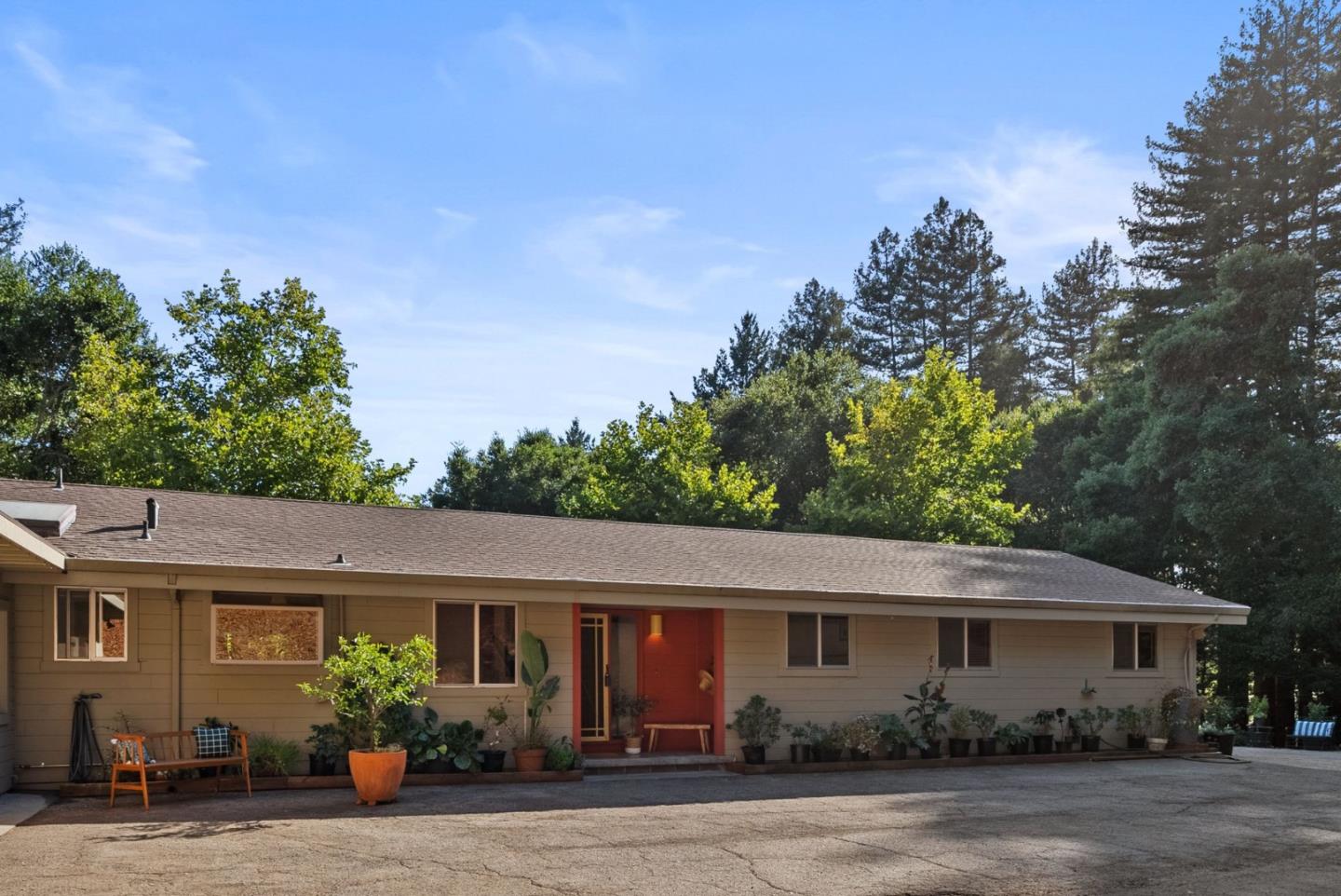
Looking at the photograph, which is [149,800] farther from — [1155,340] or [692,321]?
[692,321]

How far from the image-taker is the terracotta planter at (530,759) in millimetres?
14914

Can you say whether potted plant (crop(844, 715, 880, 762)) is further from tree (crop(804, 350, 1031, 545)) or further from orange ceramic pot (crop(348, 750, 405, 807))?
tree (crop(804, 350, 1031, 545))

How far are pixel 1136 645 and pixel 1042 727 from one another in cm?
262

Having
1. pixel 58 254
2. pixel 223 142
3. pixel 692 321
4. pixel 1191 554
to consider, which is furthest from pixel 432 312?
→ pixel 692 321

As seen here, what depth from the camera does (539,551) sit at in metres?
16.6

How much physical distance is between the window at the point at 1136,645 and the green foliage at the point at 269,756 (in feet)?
42.7

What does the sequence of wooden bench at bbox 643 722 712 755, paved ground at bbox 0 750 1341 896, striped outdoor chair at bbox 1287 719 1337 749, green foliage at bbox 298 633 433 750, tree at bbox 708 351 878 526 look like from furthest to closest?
tree at bbox 708 351 878 526 → striped outdoor chair at bbox 1287 719 1337 749 → wooden bench at bbox 643 722 712 755 → green foliage at bbox 298 633 433 750 → paved ground at bbox 0 750 1341 896

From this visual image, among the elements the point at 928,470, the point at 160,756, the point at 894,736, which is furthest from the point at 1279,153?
the point at 160,756

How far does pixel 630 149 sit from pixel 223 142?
6050 millimetres

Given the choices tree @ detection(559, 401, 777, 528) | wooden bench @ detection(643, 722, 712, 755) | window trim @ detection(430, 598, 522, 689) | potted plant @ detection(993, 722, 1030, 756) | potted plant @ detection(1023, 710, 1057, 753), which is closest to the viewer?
window trim @ detection(430, 598, 522, 689)

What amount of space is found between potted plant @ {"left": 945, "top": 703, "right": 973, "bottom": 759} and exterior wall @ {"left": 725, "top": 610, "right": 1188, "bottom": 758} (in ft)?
1.26

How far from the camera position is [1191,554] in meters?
32.4

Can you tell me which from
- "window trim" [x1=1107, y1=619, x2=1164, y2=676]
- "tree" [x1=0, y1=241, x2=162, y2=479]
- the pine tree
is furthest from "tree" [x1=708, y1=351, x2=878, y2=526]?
"window trim" [x1=1107, y1=619, x2=1164, y2=676]

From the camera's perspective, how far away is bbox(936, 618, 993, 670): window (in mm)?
18391
